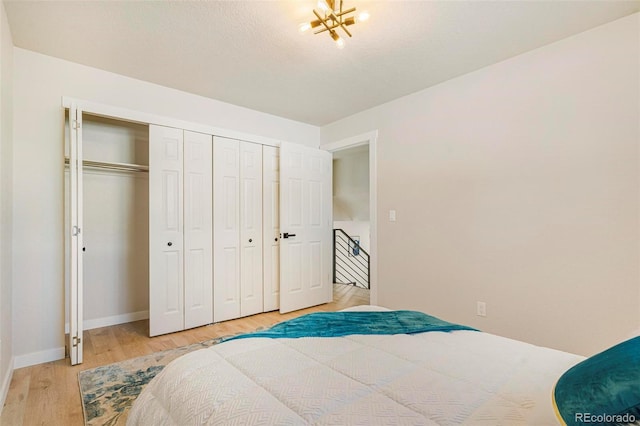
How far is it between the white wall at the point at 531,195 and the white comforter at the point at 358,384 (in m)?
1.27

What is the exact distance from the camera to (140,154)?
11.6ft

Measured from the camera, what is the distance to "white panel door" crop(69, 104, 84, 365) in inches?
94.7

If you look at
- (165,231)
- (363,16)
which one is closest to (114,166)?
(165,231)

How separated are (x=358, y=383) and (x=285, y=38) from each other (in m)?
2.26

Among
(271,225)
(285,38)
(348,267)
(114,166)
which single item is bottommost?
(348,267)

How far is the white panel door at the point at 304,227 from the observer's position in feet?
12.6

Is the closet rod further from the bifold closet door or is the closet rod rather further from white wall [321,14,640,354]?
white wall [321,14,640,354]

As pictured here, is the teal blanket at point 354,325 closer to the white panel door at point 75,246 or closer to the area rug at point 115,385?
the area rug at point 115,385

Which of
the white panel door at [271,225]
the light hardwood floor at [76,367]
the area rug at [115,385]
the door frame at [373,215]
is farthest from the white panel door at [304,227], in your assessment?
the area rug at [115,385]

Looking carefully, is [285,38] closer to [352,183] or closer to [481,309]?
[481,309]

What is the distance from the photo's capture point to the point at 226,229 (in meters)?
3.51

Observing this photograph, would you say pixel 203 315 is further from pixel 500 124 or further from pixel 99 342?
pixel 500 124

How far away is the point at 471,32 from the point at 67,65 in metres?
3.24

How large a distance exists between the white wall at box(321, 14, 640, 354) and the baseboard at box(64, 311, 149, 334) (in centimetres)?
291
